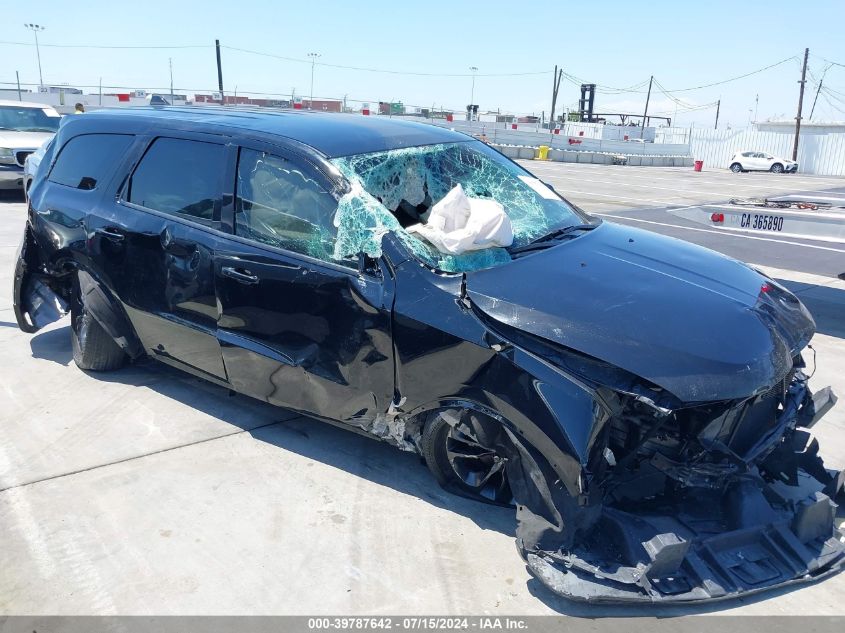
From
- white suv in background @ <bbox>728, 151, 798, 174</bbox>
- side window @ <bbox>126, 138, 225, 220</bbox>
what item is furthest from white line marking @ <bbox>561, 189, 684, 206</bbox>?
white suv in background @ <bbox>728, 151, 798, 174</bbox>

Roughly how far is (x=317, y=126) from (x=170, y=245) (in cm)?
104

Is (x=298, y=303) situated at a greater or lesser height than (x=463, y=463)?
greater

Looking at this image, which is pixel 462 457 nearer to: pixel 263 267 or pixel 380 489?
pixel 380 489

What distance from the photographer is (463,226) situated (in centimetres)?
336

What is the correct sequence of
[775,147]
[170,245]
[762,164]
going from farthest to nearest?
[775,147]
[762,164]
[170,245]

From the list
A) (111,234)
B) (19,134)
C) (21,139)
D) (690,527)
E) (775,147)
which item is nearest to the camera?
(690,527)

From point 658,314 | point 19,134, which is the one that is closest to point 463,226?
point 658,314

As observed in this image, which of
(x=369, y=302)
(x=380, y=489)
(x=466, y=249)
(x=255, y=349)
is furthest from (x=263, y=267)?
(x=380, y=489)

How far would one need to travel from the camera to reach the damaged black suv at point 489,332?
2697 mm

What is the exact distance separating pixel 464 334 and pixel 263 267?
1.17 m

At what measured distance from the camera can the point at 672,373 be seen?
2637 millimetres

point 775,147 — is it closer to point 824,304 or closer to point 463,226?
point 824,304

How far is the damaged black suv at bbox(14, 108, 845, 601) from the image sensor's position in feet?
8.85

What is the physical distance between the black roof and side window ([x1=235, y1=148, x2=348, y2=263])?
0.57 feet
